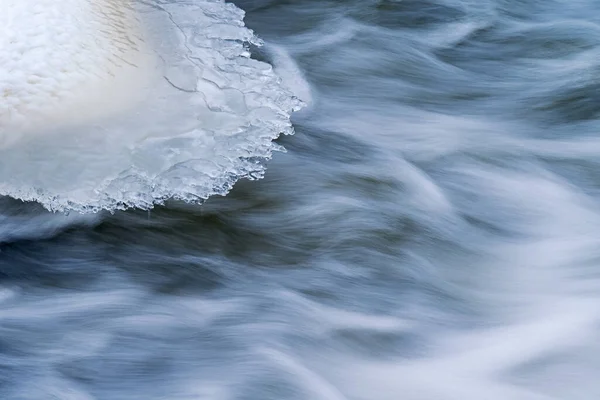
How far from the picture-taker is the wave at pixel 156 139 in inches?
127

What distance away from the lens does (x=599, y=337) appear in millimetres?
2752

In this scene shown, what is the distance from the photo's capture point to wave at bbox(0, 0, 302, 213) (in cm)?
322

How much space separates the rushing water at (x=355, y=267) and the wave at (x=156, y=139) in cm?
7

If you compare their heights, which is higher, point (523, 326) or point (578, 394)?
point (523, 326)

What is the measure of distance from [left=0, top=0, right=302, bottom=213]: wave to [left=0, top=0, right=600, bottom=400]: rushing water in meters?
0.07

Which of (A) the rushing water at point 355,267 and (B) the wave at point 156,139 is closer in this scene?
(A) the rushing water at point 355,267

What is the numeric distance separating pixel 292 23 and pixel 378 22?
0.46 metres

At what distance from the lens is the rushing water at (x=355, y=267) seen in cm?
257

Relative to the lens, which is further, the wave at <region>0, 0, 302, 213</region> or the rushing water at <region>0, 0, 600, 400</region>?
the wave at <region>0, 0, 302, 213</region>

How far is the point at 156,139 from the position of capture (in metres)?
3.42

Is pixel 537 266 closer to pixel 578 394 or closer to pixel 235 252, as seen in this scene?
pixel 578 394

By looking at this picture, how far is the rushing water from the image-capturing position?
257 centimetres

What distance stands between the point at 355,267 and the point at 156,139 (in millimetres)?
936

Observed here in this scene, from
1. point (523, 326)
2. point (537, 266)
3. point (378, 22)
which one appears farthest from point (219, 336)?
point (378, 22)
